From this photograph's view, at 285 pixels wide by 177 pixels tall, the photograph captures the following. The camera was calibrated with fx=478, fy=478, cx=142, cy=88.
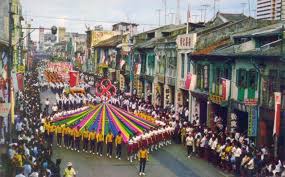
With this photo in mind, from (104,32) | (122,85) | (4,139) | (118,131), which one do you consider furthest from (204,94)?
(104,32)

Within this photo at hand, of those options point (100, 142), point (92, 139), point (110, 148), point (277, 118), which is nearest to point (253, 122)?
point (277, 118)

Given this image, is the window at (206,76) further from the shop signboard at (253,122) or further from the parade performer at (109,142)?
the parade performer at (109,142)

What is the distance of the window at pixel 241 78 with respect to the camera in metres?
30.8

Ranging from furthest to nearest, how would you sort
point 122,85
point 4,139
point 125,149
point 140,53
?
point 122,85 → point 140,53 → point 4,139 → point 125,149

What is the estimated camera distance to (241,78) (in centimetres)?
3150

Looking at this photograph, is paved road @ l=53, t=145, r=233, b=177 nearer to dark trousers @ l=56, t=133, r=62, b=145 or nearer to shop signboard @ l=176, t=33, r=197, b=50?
dark trousers @ l=56, t=133, r=62, b=145

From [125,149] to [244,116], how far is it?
9.60 metres

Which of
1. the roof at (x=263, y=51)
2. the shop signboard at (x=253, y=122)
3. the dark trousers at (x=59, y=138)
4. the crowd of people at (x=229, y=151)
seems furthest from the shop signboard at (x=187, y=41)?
the dark trousers at (x=59, y=138)

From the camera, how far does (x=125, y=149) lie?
27.0 meters

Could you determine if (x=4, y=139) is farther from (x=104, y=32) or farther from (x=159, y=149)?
(x=104, y=32)

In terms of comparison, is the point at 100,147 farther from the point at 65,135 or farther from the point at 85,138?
the point at 65,135

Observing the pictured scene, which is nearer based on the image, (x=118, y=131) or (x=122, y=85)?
(x=118, y=131)

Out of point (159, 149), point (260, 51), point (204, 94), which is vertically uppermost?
point (260, 51)

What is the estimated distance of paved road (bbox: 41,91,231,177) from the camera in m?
23.8
